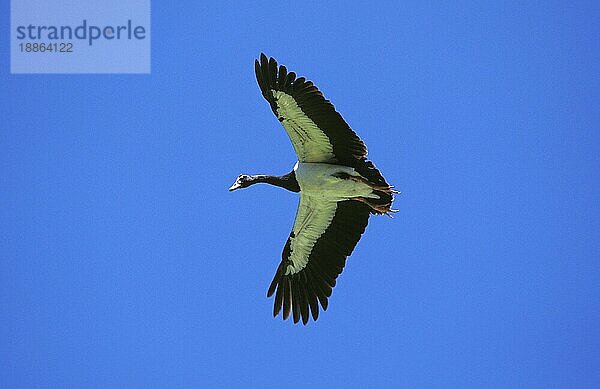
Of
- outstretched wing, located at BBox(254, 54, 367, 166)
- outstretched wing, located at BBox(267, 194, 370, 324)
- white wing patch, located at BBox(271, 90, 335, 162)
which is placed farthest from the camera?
outstretched wing, located at BBox(267, 194, 370, 324)

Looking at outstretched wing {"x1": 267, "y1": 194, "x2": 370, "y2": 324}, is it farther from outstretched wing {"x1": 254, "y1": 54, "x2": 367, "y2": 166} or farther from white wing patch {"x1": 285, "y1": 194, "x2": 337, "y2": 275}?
outstretched wing {"x1": 254, "y1": 54, "x2": 367, "y2": 166}

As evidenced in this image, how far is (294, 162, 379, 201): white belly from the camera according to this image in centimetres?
1741

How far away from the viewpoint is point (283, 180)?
18.0m

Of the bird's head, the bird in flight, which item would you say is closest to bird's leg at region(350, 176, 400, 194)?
the bird in flight

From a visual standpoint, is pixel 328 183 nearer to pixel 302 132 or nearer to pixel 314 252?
pixel 302 132

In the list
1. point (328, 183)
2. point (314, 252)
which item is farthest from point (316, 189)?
point (314, 252)

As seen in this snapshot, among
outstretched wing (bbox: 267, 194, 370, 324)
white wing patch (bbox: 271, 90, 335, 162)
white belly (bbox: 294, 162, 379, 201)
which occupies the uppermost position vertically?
white wing patch (bbox: 271, 90, 335, 162)

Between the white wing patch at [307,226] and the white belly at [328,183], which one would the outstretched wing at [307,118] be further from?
the white wing patch at [307,226]

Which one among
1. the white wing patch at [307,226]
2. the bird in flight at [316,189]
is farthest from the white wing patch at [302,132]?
the white wing patch at [307,226]

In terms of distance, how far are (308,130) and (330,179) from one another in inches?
37.0

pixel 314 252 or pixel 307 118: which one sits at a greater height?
pixel 307 118

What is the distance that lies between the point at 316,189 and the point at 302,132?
1094 millimetres

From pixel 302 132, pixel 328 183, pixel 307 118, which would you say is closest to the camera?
pixel 307 118

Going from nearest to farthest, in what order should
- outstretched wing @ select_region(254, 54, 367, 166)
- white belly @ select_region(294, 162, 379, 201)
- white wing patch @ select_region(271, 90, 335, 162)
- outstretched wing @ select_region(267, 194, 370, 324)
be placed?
outstretched wing @ select_region(254, 54, 367, 166) < white wing patch @ select_region(271, 90, 335, 162) < white belly @ select_region(294, 162, 379, 201) < outstretched wing @ select_region(267, 194, 370, 324)
